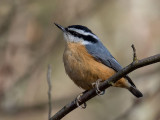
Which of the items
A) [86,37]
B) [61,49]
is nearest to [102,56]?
[86,37]

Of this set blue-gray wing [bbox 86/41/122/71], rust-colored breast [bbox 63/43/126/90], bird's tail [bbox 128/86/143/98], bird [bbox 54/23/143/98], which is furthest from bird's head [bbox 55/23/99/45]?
bird's tail [bbox 128/86/143/98]

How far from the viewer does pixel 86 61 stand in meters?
4.74

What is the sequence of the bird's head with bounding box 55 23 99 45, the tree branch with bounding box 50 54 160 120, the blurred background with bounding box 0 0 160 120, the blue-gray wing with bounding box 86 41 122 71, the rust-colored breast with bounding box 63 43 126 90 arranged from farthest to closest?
the blurred background with bounding box 0 0 160 120
the bird's head with bounding box 55 23 99 45
the blue-gray wing with bounding box 86 41 122 71
the rust-colored breast with bounding box 63 43 126 90
the tree branch with bounding box 50 54 160 120

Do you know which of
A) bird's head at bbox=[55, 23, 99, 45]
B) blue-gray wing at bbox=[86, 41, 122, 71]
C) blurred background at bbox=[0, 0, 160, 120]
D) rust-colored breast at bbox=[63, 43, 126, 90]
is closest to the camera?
rust-colored breast at bbox=[63, 43, 126, 90]

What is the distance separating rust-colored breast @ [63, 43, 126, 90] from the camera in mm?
4645

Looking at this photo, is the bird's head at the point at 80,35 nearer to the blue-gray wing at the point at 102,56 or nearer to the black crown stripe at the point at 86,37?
the black crown stripe at the point at 86,37

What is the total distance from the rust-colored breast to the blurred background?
109 cm

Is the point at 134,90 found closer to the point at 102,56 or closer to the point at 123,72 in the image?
the point at 102,56

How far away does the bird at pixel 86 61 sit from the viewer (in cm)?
466

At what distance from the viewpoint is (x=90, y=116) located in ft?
24.7

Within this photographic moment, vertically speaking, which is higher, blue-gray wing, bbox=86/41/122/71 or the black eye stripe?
the black eye stripe

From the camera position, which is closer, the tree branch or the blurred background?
the tree branch

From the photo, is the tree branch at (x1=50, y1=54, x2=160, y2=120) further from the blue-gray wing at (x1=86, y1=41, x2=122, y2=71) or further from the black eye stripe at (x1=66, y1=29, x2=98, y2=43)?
the black eye stripe at (x1=66, y1=29, x2=98, y2=43)

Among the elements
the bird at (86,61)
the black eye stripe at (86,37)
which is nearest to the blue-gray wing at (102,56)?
the bird at (86,61)
